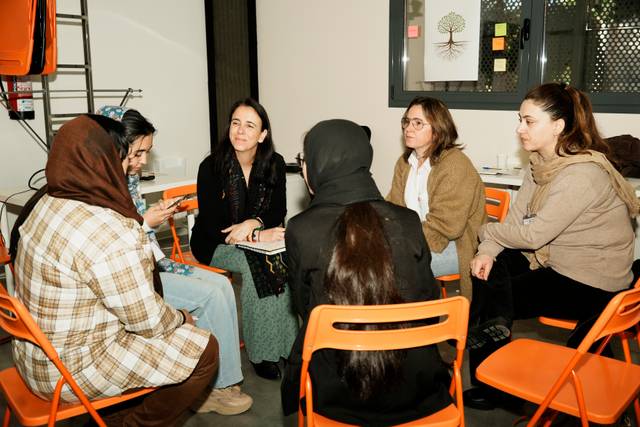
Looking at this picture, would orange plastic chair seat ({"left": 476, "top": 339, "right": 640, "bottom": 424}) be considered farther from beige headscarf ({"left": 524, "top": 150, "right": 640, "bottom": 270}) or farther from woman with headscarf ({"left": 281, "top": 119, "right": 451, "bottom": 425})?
beige headscarf ({"left": 524, "top": 150, "right": 640, "bottom": 270})

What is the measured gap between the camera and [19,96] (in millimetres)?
3904

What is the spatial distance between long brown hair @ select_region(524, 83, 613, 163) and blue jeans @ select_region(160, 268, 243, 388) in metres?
1.37

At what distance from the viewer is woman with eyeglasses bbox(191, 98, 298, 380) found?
261 cm

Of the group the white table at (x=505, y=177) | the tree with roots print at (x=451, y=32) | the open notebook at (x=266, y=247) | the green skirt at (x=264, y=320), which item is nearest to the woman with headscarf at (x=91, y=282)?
the open notebook at (x=266, y=247)

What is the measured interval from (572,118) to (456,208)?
Result: 0.60 meters

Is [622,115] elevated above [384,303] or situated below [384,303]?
above

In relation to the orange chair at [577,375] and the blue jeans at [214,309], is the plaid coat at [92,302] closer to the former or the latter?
the blue jeans at [214,309]

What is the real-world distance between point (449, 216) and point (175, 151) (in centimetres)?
304

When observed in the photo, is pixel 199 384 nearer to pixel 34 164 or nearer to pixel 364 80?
pixel 34 164

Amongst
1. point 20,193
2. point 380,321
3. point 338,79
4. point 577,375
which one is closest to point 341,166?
point 380,321

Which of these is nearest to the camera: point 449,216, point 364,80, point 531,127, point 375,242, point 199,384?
point 375,242

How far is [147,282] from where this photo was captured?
1628 mm

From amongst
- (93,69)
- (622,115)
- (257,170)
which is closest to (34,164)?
(93,69)

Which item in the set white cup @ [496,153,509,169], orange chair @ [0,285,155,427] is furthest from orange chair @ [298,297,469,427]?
white cup @ [496,153,509,169]
